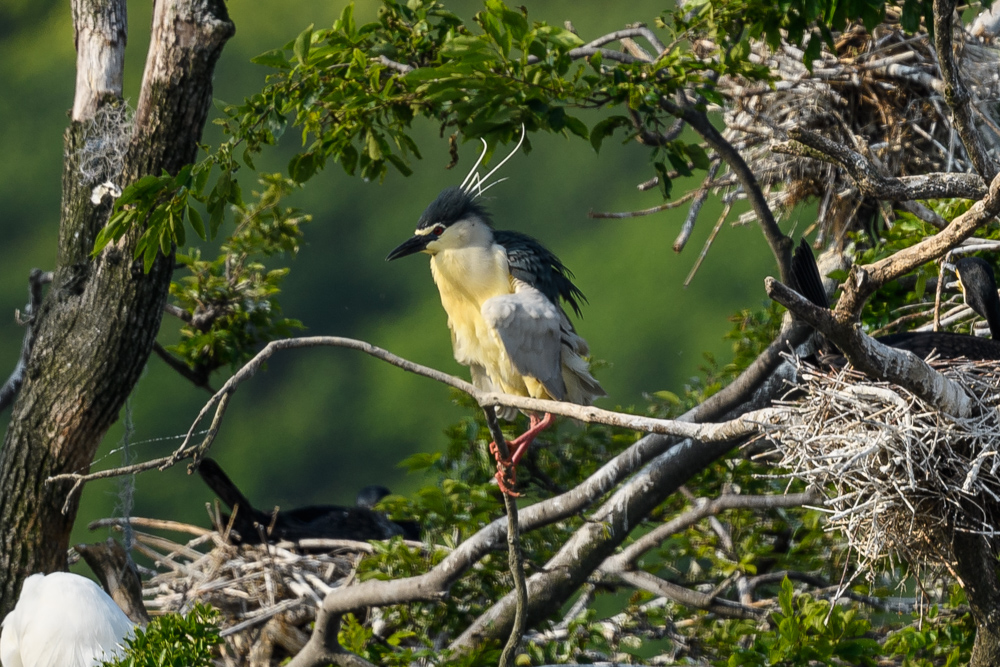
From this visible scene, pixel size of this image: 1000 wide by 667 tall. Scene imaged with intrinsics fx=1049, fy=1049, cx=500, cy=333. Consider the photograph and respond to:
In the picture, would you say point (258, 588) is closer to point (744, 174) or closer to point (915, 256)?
point (744, 174)

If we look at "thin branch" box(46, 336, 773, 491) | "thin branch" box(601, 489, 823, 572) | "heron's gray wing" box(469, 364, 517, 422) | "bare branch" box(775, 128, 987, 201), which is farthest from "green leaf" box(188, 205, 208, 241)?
"thin branch" box(601, 489, 823, 572)

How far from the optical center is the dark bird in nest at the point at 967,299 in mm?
2203

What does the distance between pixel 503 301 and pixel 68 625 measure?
4.26 ft

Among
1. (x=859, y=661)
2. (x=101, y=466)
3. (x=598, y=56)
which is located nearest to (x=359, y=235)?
(x=101, y=466)

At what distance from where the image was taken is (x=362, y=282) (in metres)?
5.07

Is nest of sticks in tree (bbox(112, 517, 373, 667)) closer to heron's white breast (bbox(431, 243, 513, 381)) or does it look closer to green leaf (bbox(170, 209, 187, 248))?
heron's white breast (bbox(431, 243, 513, 381))

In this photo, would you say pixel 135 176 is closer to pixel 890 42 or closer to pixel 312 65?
pixel 312 65

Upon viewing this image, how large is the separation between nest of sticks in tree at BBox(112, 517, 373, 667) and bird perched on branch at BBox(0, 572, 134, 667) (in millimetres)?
514

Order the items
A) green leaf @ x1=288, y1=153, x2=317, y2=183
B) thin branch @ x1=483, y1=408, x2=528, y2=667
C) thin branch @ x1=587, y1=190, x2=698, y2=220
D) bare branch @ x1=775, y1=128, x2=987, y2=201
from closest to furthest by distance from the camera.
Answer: bare branch @ x1=775, y1=128, x2=987, y2=201, thin branch @ x1=483, y1=408, x2=528, y2=667, green leaf @ x1=288, y1=153, x2=317, y2=183, thin branch @ x1=587, y1=190, x2=698, y2=220

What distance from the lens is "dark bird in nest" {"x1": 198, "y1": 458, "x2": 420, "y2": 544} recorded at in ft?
11.5

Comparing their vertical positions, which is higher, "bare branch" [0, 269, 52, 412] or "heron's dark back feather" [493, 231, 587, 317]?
"heron's dark back feather" [493, 231, 587, 317]

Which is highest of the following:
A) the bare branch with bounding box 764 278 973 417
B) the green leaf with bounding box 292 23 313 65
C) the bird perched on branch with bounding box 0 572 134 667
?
the green leaf with bounding box 292 23 313 65

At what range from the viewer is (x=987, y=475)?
1.90m

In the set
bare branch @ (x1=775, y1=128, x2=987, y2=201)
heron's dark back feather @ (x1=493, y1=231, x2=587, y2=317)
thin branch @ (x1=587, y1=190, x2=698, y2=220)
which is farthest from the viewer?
thin branch @ (x1=587, y1=190, x2=698, y2=220)
